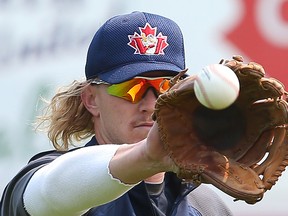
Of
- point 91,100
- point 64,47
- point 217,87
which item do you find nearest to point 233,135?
point 217,87

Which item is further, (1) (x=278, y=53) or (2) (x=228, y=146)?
(1) (x=278, y=53)

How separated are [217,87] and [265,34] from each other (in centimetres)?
203

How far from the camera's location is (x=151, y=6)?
11.2 ft

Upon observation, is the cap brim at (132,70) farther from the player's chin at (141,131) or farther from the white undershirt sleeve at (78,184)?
the white undershirt sleeve at (78,184)

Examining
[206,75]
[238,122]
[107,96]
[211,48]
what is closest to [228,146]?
[238,122]

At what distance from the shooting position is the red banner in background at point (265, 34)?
3438 mm

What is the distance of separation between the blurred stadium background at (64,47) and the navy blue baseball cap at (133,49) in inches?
42.6

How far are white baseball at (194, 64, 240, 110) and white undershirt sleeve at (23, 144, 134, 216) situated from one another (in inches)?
12.6

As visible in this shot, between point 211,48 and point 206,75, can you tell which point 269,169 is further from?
point 211,48

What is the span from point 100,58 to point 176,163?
659 mm

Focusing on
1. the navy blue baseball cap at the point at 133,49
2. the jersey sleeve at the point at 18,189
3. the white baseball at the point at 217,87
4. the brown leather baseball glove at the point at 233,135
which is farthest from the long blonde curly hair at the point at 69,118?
the white baseball at the point at 217,87

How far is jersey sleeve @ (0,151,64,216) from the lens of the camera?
195 cm

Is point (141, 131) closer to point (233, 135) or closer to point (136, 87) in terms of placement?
point (136, 87)

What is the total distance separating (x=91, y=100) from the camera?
234cm
